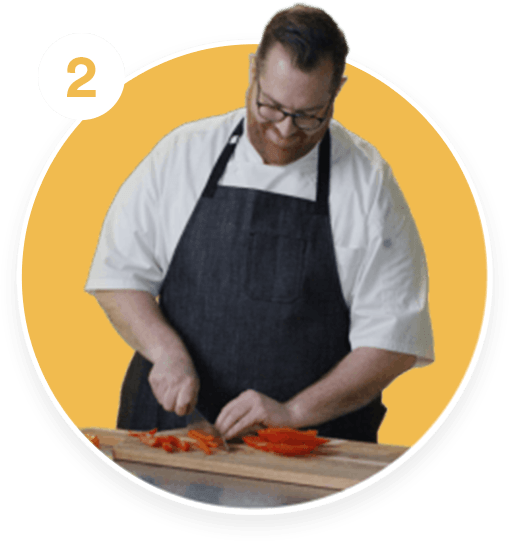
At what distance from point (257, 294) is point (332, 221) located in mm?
170

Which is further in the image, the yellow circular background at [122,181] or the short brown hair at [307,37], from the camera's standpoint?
the yellow circular background at [122,181]

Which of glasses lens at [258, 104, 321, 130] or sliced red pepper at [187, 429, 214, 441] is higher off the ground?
glasses lens at [258, 104, 321, 130]

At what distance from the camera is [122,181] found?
4.53 feet

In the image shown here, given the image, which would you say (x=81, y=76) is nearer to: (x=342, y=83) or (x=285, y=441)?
(x=342, y=83)

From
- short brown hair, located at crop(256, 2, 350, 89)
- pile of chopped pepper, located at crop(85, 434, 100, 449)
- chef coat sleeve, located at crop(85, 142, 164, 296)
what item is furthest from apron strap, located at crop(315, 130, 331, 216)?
pile of chopped pepper, located at crop(85, 434, 100, 449)

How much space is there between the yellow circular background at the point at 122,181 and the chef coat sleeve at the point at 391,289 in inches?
1.0

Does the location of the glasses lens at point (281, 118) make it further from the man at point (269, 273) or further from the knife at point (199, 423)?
the knife at point (199, 423)

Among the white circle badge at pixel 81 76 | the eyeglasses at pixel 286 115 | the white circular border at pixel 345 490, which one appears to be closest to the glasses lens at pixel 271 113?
the eyeglasses at pixel 286 115

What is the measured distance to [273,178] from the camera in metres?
1.33

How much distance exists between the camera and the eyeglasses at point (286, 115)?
128 cm

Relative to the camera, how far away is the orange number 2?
1335 mm

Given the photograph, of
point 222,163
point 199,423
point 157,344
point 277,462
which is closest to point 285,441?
point 277,462

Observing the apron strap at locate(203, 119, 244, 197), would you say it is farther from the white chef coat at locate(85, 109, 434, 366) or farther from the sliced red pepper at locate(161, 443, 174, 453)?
the sliced red pepper at locate(161, 443, 174, 453)

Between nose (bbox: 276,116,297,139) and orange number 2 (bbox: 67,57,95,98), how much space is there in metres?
0.32
